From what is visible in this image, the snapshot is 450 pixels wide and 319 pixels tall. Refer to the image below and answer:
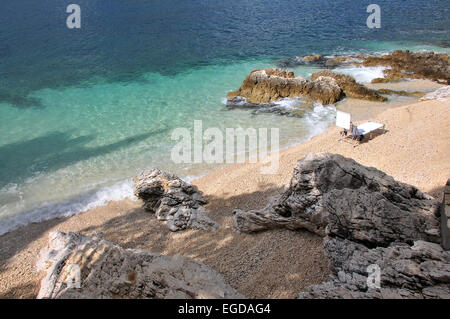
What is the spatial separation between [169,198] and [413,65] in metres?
23.5

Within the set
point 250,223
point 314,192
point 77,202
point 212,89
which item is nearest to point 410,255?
point 314,192

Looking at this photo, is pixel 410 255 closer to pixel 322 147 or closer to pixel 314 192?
pixel 314 192

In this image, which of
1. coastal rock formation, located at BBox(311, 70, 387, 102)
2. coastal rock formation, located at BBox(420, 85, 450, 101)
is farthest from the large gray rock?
coastal rock formation, located at BBox(311, 70, 387, 102)

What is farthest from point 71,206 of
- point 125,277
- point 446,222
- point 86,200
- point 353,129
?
→ point 353,129

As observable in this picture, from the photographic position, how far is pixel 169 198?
10023mm

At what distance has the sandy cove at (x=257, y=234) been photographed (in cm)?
645

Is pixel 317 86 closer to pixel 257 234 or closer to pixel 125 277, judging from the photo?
pixel 257 234

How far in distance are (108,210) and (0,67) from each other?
2624 cm

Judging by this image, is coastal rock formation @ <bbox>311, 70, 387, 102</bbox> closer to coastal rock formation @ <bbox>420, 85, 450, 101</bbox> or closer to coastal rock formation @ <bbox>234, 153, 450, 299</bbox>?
coastal rock formation @ <bbox>420, 85, 450, 101</bbox>

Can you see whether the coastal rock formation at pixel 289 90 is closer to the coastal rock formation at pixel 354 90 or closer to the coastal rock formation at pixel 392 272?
the coastal rock formation at pixel 354 90

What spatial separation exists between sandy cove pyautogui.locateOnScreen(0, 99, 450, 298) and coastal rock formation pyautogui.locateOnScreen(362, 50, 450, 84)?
777 centimetres

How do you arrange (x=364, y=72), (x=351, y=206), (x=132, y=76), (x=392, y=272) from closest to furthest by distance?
1. (x=392, y=272)
2. (x=351, y=206)
3. (x=364, y=72)
4. (x=132, y=76)

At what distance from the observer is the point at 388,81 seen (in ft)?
72.3

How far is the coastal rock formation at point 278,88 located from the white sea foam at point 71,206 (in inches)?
415
